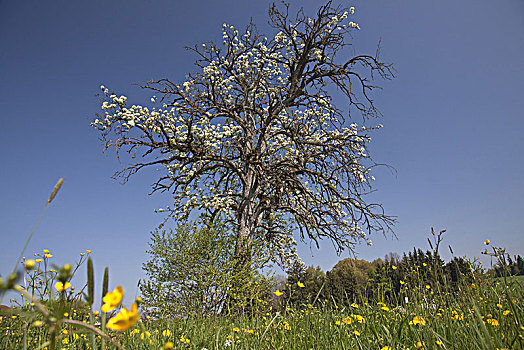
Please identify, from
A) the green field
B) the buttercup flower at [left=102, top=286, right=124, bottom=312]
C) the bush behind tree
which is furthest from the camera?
the bush behind tree

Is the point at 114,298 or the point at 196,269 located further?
the point at 196,269

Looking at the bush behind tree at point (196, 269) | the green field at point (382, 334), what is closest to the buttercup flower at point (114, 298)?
the green field at point (382, 334)

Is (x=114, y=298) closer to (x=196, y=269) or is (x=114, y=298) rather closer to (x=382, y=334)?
(x=382, y=334)

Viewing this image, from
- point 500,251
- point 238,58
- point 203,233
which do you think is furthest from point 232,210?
point 500,251

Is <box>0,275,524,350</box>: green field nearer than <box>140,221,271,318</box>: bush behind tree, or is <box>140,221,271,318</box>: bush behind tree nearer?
<box>0,275,524,350</box>: green field

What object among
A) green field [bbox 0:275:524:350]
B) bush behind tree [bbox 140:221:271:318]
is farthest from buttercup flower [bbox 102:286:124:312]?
bush behind tree [bbox 140:221:271:318]

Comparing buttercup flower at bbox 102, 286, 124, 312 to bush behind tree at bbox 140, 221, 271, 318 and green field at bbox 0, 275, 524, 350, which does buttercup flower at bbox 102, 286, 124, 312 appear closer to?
green field at bbox 0, 275, 524, 350

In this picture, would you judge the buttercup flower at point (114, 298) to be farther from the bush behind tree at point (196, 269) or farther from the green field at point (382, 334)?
the bush behind tree at point (196, 269)

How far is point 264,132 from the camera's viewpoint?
10.6 m

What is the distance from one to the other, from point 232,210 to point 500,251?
9235 mm

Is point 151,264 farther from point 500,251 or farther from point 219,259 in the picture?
point 500,251

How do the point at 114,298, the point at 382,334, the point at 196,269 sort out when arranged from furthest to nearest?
1. the point at 196,269
2. the point at 382,334
3. the point at 114,298

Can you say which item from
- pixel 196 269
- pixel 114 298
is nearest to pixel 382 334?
pixel 114 298

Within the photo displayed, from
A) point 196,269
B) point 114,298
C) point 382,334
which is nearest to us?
point 114,298
